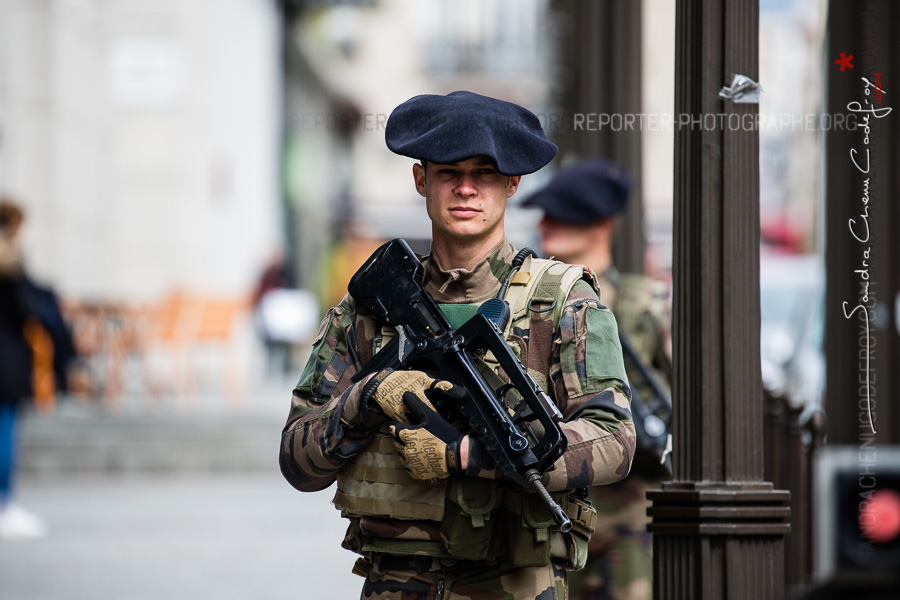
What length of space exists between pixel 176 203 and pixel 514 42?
23722 mm

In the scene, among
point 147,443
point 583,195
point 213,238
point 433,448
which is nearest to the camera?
point 433,448

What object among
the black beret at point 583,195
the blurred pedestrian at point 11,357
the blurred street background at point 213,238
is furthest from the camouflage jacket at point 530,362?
the blurred pedestrian at point 11,357

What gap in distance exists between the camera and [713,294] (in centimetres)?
378

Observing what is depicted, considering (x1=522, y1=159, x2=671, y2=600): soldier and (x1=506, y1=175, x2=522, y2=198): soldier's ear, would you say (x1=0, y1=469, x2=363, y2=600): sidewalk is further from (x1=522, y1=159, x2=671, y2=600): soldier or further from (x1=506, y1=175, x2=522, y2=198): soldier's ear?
(x1=506, y1=175, x2=522, y2=198): soldier's ear

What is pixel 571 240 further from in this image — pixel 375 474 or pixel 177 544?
pixel 177 544

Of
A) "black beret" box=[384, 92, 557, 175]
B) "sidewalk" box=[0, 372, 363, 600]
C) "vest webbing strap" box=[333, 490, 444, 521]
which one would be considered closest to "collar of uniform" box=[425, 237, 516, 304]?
"black beret" box=[384, 92, 557, 175]

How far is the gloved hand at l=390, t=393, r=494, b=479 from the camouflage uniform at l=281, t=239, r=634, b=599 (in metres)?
0.05

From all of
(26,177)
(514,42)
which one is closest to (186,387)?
(26,177)

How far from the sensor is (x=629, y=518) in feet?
16.6

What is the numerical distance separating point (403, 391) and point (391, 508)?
278 millimetres

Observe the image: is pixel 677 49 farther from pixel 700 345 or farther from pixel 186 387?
pixel 186 387


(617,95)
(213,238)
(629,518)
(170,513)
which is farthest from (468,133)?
(213,238)

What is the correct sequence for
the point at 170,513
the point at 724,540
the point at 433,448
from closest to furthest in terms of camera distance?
the point at 433,448 < the point at 724,540 < the point at 170,513

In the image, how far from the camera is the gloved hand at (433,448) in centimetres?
284
